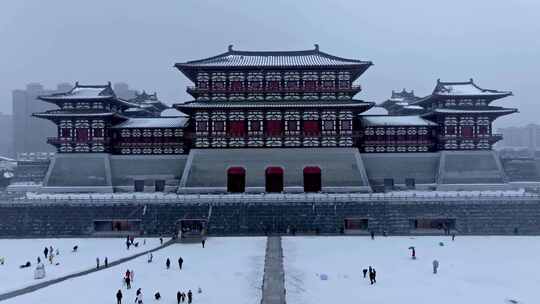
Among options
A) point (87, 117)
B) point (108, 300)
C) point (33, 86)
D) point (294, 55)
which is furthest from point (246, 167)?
point (33, 86)

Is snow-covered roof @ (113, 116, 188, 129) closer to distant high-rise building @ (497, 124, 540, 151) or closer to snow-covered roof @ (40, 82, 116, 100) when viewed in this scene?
snow-covered roof @ (40, 82, 116, 100)

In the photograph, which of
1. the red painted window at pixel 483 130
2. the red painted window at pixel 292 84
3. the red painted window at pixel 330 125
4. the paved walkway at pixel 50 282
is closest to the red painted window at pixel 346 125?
the red painted window at pixel 330 125

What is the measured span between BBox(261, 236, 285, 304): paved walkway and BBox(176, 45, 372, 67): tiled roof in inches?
925

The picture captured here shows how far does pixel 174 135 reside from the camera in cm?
5191

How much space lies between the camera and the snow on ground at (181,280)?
22203mm

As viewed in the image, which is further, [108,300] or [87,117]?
[87,117]

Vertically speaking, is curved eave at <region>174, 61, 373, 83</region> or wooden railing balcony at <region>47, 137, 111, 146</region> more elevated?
curved eave at <region>174, 61, 373, 83</region>

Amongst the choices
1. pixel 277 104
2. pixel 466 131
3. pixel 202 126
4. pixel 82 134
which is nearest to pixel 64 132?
pixel 82 134

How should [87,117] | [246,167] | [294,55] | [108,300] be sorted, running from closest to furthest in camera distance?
[108,300] < [246,167] < [87,117] < [294,55]

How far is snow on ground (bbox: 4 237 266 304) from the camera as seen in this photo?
2220 cm

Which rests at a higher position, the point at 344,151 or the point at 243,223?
the point at 344,151

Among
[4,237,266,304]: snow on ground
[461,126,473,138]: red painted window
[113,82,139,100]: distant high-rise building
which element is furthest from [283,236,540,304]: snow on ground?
[113,82,139,100]: distant high-rise building

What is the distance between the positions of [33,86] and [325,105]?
15260cm

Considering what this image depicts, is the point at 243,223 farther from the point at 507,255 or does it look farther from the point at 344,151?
the point at 507,255
